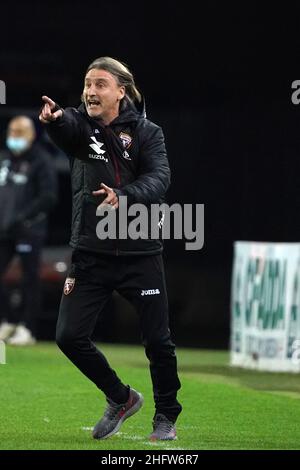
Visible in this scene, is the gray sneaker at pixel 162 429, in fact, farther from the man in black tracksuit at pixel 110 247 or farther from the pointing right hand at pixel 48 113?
the pointing right hand at pixel 48 113

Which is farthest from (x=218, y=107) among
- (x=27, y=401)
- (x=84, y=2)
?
→ (x=27, y=401)

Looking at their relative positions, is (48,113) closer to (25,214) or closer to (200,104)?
(25,214)

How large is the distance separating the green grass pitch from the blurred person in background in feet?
3.43

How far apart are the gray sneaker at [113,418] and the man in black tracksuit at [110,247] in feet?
0.78

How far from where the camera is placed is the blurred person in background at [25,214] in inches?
614

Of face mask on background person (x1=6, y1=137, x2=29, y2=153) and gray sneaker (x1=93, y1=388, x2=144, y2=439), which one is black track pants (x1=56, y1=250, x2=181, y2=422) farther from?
face mask on background person (x1=6, y1=137, x2=29, y2=153)

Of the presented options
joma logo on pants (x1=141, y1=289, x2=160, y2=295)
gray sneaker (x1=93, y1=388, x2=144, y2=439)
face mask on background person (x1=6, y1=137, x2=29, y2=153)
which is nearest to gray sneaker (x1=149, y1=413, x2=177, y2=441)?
gray sneaker (x1=93, y1=388, x2=144, y2=439)

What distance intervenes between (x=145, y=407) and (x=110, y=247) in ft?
7.22

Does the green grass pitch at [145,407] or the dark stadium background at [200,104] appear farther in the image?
the dark stadium background at [200,104]

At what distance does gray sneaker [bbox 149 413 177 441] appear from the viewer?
8492 mm

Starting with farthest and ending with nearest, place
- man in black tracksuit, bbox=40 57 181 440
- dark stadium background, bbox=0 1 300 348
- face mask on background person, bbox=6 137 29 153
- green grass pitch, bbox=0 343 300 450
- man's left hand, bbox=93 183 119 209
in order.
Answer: dark stadium background, bbox=0 1 300 348 → face mask on background person, bbox=6 137 29 153 → green grass pitch, bbox=0 343 300 450 → man in black tracksuit, bbox=40 57 181 440 → man's left hand, bbox=93 183 119 209

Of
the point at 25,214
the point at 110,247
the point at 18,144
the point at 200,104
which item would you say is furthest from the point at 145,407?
the point at 200,104

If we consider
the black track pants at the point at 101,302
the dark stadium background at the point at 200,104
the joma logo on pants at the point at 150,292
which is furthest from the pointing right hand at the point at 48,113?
the dark stadium background at the point at 200,104

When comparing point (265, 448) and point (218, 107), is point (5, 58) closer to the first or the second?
point (218, 107)
